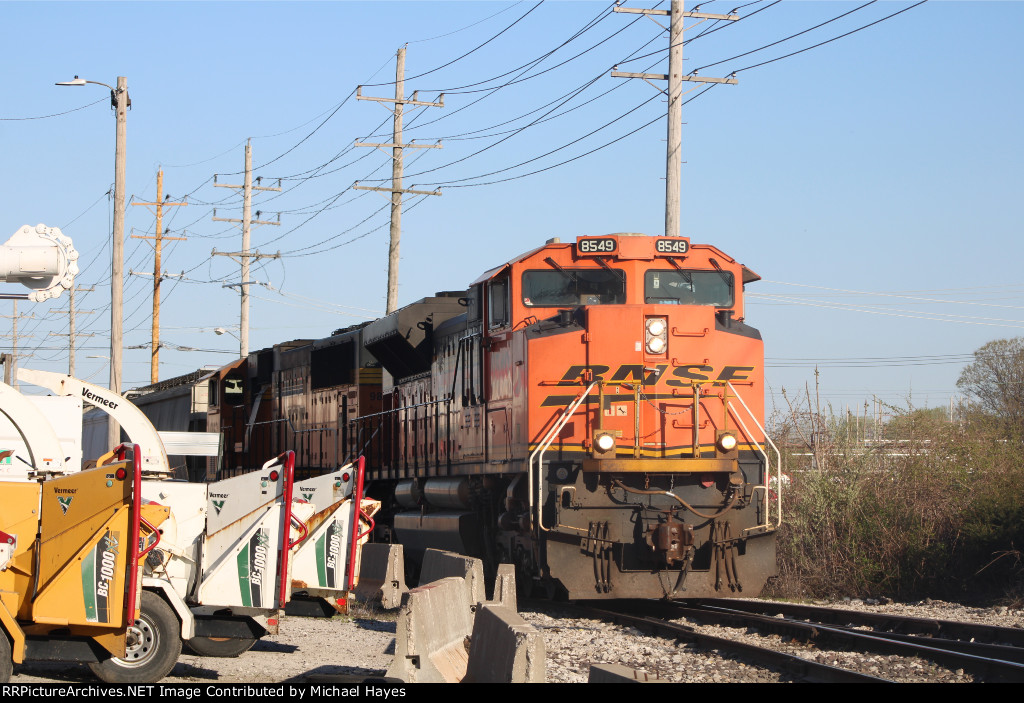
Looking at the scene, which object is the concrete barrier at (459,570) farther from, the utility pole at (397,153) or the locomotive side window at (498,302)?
the utility pole at (397,153)

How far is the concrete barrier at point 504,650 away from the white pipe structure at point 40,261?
15.4 feet

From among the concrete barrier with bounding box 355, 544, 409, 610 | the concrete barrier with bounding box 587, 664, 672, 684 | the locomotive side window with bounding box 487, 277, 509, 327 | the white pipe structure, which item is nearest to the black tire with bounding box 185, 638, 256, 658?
the white pipe structure

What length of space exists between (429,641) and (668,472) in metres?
4.27

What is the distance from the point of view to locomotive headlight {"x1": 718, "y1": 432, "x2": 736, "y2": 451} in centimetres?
1194

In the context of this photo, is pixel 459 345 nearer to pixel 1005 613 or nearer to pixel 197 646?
pixel 197 646

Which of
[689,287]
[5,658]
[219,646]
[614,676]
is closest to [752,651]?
[614,676]

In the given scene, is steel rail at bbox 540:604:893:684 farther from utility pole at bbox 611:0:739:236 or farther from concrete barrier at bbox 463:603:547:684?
utility pole at bbox 611:0:739:236

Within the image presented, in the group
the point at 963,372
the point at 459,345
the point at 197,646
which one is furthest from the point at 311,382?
the point at 963,372

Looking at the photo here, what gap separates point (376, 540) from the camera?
19.2 metres

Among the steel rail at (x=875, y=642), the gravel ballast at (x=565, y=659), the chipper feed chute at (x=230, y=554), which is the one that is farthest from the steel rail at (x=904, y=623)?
the chipper feed chute at (x=230, y=554)

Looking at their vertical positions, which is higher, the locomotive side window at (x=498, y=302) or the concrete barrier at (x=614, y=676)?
the locomotive side window at (x=498, y=302)

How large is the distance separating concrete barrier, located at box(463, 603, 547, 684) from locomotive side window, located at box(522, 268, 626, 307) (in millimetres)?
5280

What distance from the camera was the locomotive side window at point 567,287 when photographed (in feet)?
42.0

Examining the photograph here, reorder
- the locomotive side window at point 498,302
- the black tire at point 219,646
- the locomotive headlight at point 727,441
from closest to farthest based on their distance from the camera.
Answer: the black tire at point 219,646, the locomotive headlight at point 727,441, the locomotive side window at point 498,302
